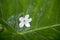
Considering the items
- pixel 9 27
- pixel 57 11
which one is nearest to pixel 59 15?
pixel 57 11

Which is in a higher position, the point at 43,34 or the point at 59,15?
the point at 59,15

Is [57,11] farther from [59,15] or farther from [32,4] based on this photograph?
[32,4]

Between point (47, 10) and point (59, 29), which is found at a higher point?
point (47, 10)

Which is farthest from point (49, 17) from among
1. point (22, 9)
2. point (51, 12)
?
point (22, 9)

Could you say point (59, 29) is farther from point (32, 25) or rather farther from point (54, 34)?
point (32, 25)

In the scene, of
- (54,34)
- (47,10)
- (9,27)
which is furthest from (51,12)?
(9,27)
